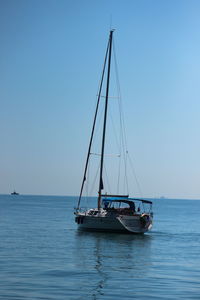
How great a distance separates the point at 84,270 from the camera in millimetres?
33156

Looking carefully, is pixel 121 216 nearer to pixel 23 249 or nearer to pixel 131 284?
pixel 23 249

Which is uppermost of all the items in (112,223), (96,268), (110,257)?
(112,223)

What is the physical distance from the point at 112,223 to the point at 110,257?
14676 millimetres

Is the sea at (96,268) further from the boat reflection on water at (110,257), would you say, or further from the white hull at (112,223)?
the white hull at (112,223)

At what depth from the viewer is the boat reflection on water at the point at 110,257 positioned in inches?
1154

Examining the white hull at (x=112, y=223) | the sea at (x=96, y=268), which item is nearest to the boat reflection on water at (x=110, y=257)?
the sea at (x=96, y=268)

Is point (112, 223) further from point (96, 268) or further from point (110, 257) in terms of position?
point (96, 268)

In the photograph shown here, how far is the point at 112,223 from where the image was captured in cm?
5538

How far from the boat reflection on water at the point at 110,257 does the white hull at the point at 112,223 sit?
767 millimetres

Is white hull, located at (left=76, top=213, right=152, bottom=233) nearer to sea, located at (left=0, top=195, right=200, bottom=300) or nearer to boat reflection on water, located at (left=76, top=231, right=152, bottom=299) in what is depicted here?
boat reflection on water, located at (left=76, top=231, right=152, bottom=299)

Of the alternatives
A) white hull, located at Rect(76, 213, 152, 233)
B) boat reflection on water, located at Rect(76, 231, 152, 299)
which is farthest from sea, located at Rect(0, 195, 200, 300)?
white hull, located at Rect(76, 213, 152, 233)

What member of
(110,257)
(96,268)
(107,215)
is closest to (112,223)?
(107,215)

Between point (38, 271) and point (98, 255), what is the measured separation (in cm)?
1076

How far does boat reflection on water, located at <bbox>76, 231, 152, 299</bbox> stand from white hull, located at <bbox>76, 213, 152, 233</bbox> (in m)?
0.77
